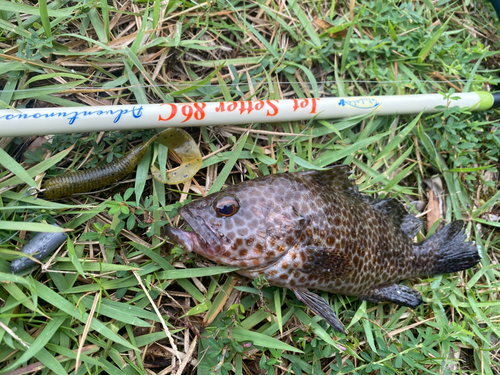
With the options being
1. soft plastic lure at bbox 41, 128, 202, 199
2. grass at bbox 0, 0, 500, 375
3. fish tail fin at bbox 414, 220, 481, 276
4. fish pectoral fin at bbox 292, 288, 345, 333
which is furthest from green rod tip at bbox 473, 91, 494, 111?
soft plastic lure at bbox 41, 128, 202, 199

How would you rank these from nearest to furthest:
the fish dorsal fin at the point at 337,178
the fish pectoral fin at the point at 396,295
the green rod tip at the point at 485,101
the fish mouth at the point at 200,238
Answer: the fish mouth at the point at 200,238
the fish dorsal fin at the point at 337,178
the fish pectoral fin at the point at 396,295
the green rod tip at the point at 485,101

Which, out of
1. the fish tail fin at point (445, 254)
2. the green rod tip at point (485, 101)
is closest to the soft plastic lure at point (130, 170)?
the fish tail fin at point (445, 254)

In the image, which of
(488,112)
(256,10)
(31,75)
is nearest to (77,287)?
(31,75)

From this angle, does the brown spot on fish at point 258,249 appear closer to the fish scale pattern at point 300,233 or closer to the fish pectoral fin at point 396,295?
the fish scale pattern at point 300,233

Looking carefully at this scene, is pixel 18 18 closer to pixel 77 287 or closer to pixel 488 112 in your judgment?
pixel 77 287

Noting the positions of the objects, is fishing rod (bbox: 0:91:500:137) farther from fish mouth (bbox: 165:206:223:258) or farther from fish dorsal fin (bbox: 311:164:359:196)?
fish mouth (bbox: 165:206:223:258)

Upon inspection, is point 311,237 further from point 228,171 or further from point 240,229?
point 228,171
